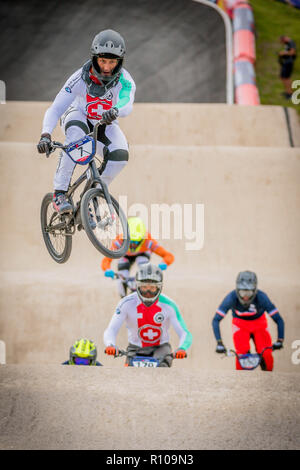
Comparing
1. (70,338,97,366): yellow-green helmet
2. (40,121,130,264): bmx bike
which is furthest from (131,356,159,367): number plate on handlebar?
(40,121,130,264): bmx bike

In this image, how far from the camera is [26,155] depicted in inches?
518

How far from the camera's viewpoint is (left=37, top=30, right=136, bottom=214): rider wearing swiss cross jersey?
5.11m

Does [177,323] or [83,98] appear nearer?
[83,98]

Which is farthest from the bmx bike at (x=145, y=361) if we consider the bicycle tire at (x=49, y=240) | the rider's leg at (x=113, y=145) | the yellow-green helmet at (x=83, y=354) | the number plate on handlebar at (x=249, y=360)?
the rider's leg at (x=113, y=145)

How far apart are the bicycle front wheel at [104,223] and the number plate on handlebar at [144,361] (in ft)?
9.11

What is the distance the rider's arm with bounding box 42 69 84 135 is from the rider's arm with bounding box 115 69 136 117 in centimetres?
35

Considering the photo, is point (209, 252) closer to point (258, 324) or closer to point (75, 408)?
point (258, 324)

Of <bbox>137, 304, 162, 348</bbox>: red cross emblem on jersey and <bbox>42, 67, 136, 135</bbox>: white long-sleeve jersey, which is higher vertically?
<bbox>42, 67, 136, 135</bbox>: white long-sleeve jersey

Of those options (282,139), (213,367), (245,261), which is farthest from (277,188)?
(213,367)

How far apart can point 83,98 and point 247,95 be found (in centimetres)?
1390

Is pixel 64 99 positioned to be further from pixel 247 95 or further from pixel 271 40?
pixel 271 40

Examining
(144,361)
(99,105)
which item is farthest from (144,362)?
(99,105)

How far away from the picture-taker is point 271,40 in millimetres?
23719

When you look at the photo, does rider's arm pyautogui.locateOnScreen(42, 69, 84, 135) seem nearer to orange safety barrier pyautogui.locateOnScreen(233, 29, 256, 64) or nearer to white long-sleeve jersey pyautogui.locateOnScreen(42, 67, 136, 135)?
white long-sleeve jersey pyautogui.locateOnScreen(42, 67, 136, 135)
